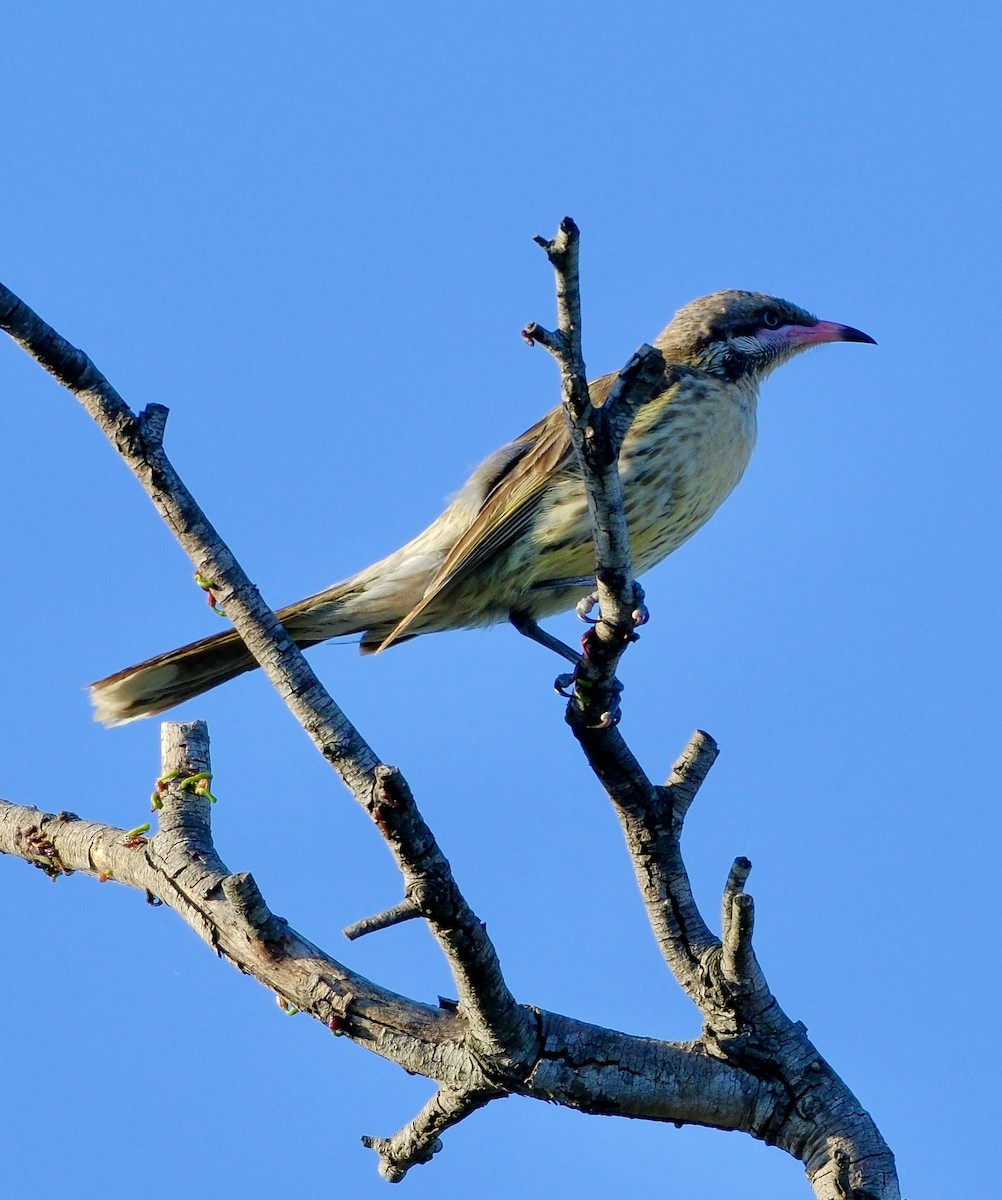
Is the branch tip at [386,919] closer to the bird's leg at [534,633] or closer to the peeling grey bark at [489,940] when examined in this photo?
the peeling grey bark at [489,940]

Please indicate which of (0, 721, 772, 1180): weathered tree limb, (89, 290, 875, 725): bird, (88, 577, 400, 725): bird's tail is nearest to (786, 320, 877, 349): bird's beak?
(89, 290, 875, 725): bird

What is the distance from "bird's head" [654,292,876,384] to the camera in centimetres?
727

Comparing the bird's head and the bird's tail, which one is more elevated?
the bird's head

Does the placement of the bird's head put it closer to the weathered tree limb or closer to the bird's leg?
the bird's leg

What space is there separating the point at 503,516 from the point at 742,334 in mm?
2020

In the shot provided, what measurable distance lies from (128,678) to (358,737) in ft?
8.13

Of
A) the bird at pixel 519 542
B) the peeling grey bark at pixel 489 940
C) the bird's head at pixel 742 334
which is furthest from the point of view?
the bird's head at pixel 742 334

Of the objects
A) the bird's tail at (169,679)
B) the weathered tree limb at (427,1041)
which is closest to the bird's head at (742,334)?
the bird's tail at (169,679)

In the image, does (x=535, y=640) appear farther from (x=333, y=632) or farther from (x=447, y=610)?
(x=333, y=632)

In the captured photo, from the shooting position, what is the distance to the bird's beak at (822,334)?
25.3 feet

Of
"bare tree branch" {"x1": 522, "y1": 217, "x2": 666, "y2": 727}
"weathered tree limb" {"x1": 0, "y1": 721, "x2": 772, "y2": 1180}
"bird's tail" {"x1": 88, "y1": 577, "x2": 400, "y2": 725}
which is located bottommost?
"weathered tree limb" {"x1": 0, "y1": 721, "x2": 772, "y2": 1180}

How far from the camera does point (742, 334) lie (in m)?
7.43

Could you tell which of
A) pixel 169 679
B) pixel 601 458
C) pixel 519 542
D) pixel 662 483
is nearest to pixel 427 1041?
pixel 601 458

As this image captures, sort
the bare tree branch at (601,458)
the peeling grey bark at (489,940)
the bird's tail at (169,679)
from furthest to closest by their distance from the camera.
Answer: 1. the bird's tail at (169,679)
2. the peeling grey bark at (489,940)
3. the bare tree branch at (601,458)
